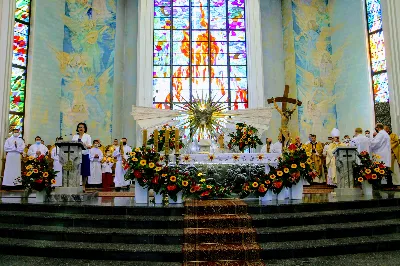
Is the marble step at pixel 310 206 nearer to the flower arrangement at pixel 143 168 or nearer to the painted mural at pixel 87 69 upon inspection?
the flower arrangement at pixel 143 168

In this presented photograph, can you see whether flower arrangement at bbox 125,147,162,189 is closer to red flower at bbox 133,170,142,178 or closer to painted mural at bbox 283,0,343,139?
red flower at bbox 133,170,142,178

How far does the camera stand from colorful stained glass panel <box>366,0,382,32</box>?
13.5m

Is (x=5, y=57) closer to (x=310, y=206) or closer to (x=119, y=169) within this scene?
(x=119, y=169)

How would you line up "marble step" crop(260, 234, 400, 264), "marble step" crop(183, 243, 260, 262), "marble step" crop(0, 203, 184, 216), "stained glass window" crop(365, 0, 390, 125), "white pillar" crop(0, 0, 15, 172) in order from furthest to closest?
"stained glass window" crop(365, 0, 390, 125)
"white pillar" crop(0, 0, 15, 172)
"marble step" crop(0, 203, 184, 216)
"marble step" crop(260, 234, 400, 264)
"marble step" crop(183, 243, 260, 262)

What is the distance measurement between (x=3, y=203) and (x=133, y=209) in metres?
2.34

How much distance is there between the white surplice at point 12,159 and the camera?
35.4 ft

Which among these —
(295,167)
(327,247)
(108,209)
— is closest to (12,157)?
(108,209)

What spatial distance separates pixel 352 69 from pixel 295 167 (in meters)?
9.05

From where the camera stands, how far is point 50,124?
13.1 m

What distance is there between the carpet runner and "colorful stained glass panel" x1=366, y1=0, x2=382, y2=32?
36.5 feet

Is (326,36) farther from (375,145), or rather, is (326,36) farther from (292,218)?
(292,218)

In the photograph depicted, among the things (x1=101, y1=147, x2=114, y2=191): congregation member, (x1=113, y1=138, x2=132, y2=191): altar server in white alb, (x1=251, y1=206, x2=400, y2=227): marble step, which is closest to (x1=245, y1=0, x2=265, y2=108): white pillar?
(x1=113, y1=138, x2=132, y2=191): altar server in white alb

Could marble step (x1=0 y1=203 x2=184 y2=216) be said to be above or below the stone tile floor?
above

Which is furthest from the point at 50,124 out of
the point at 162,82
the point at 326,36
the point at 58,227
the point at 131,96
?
the point at 326,36
